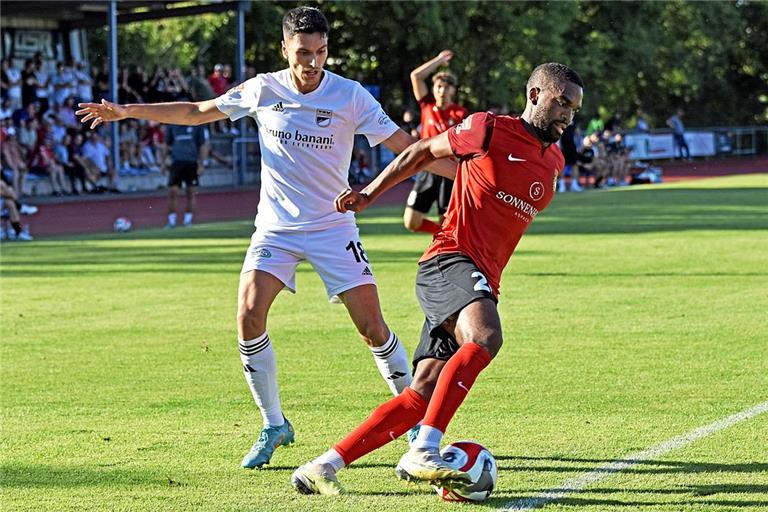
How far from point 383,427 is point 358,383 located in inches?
118

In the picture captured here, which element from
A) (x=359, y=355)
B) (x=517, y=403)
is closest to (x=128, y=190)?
(x=359, y=355)

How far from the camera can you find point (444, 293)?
616 centimetres

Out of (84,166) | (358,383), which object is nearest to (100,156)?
(84,166)

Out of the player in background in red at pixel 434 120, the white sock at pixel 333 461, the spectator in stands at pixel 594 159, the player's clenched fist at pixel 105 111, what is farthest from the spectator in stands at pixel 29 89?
the white sock at pixel 333 461

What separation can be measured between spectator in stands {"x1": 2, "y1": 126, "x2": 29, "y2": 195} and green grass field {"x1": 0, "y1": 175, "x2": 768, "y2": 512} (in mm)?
11132

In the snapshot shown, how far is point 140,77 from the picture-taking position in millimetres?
35062

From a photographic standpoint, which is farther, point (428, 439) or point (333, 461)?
point (333, 461)

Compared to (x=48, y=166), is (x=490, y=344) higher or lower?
higher

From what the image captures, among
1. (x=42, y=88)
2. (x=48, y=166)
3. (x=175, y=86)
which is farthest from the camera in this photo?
(x=175, y=86)

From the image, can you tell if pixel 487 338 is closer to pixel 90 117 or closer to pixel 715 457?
pixel 715 457

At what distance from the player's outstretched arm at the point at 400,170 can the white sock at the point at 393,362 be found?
1170 mm

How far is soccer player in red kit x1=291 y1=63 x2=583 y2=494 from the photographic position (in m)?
6.11

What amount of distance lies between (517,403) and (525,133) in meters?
2.61

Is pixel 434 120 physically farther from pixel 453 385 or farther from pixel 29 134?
pixel 29 134
